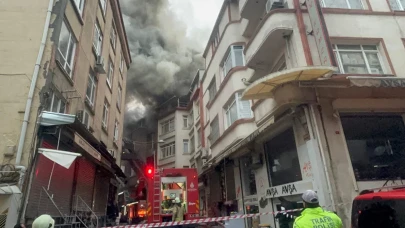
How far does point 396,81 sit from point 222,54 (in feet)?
33.2

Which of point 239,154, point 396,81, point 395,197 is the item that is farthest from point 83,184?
point 396,81

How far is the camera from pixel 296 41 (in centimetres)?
866

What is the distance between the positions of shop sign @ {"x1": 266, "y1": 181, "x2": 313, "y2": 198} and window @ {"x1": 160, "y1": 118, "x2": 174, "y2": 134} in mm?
23581

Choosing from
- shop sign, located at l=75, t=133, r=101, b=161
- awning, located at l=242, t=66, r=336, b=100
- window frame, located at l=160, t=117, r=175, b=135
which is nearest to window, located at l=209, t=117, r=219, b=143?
awning, located at l=242, t=66, r=336, b=100

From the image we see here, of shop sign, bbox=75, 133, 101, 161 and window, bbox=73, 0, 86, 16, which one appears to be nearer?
shop sign, bbox=75, 133, 101, 161

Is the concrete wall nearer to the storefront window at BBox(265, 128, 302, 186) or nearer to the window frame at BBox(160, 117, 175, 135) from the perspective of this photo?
the storefront window at BBox(265, 128, 302, 186)

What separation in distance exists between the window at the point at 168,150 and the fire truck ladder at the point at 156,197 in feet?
57.4

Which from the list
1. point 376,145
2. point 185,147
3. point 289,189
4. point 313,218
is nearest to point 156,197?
point 289,189

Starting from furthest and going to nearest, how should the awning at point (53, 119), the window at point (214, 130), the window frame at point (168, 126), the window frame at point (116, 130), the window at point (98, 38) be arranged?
the window frame at point (168, 126)
the window frame at point (116, 130)
the window at point (214, 130)
the window at point (98, 38)
the awning at point (53, 119)

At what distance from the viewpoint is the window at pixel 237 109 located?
1287 centimetres

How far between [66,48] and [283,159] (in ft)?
30.3

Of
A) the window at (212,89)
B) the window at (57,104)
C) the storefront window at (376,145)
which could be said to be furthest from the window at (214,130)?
the window at (57,104)

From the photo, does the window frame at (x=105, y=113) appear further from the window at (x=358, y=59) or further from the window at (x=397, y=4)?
the window at (x=397, y=4)

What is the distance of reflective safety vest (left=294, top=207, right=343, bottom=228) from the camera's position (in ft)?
10.4
